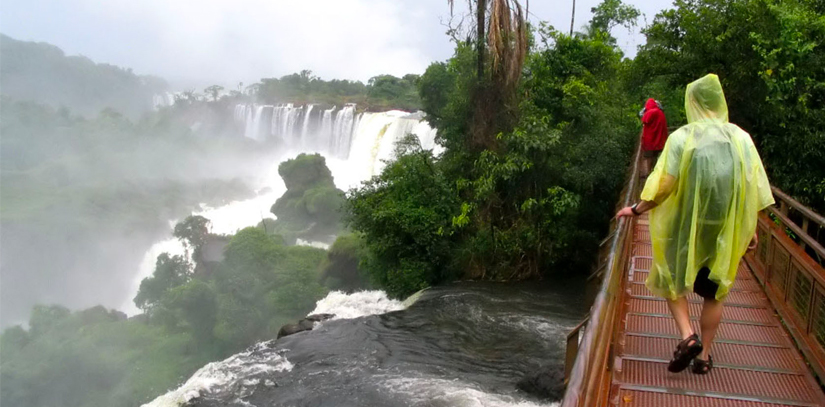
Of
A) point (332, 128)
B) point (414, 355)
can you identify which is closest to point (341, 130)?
Result: point (332, 128)

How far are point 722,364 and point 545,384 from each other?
4.26m

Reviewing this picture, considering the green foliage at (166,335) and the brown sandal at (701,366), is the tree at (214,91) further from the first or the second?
the brown sandal at (701,366)

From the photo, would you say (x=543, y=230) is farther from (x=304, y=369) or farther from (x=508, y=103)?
(x=304, y=369)

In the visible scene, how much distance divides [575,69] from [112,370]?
75.9 ft

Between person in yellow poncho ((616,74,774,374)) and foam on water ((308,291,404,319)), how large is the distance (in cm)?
982

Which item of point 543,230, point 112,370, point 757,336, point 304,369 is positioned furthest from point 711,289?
point 112,370

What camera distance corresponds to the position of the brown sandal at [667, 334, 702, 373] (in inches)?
123

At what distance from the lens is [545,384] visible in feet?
25.3

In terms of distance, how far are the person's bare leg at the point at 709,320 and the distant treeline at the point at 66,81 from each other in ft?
394

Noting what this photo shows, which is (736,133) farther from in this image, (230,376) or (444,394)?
(230,376)

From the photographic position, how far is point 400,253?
46.7 ft

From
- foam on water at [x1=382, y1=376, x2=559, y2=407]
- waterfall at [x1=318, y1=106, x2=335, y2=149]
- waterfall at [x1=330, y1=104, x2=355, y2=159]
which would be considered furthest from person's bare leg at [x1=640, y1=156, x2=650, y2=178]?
waterfall at [x1=318, y1=106, x2=335, y2=149]

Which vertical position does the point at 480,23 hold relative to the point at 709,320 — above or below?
above

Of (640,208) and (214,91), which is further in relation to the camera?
(214,91)
